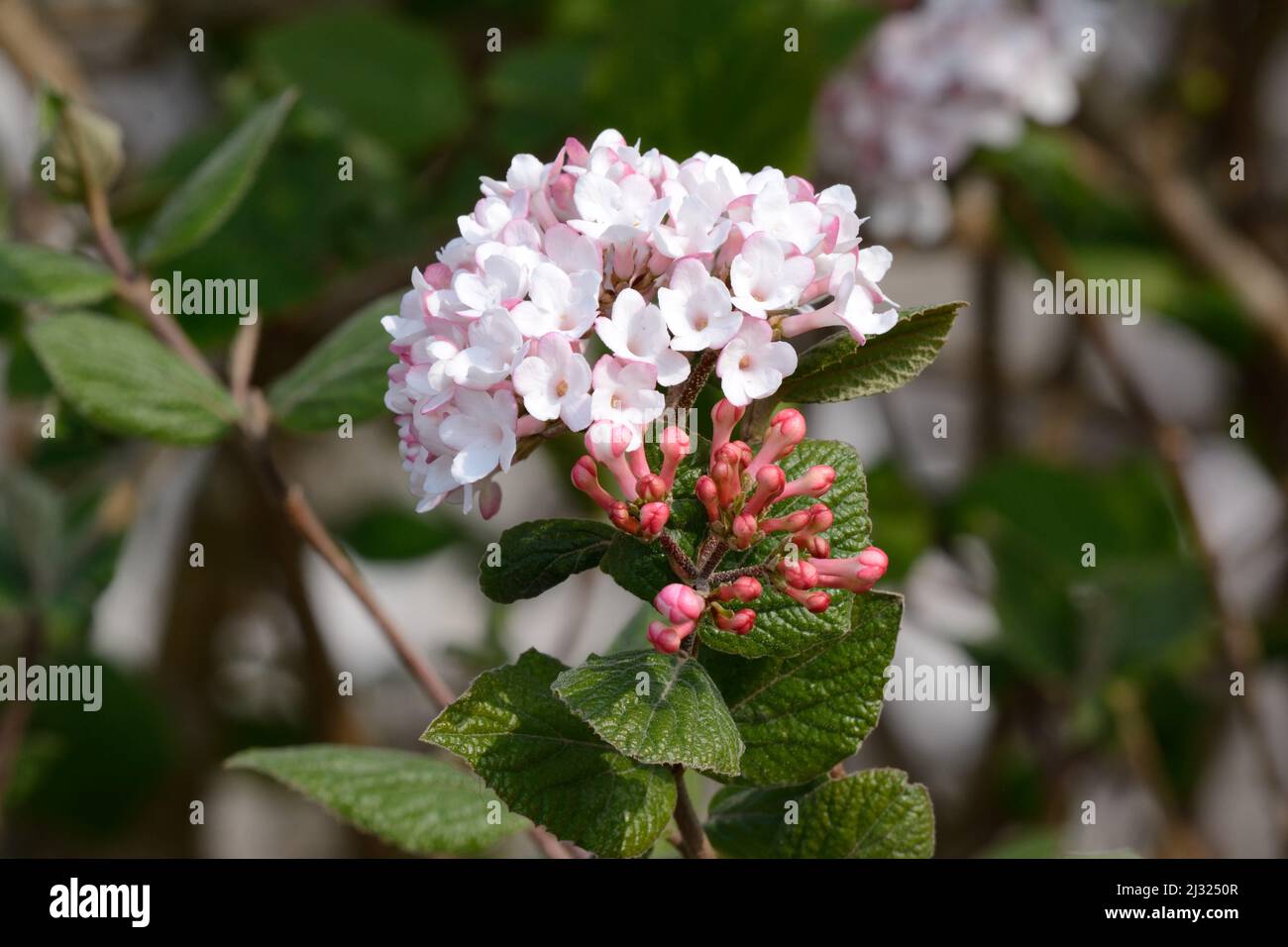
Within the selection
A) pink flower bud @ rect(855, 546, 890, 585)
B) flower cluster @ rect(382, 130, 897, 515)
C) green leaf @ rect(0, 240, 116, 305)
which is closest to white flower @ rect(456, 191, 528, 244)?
flower cluster @ rect(382, 130, 897, 515)

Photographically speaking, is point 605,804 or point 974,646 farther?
point 974,646

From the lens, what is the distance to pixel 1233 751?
1767 millimetres

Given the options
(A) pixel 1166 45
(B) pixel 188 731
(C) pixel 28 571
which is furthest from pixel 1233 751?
(C) pixel 28 571

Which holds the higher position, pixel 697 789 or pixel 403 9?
pixel 403 9

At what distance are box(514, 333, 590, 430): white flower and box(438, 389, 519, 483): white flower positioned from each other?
0.01 meters

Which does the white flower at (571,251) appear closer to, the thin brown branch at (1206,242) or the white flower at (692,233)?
the white flower at (692,233)

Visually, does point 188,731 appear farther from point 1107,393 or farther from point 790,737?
point 1107,393

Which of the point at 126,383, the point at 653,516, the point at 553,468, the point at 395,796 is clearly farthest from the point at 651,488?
the point at 553,468

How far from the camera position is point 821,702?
1.97 ft

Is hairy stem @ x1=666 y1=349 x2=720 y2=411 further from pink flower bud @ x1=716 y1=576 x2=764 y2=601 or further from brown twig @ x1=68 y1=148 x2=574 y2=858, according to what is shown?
brown twig @ x1=68 y1=148 x2=574 y2=858

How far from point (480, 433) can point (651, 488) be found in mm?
80

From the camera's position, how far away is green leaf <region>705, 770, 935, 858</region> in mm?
632
